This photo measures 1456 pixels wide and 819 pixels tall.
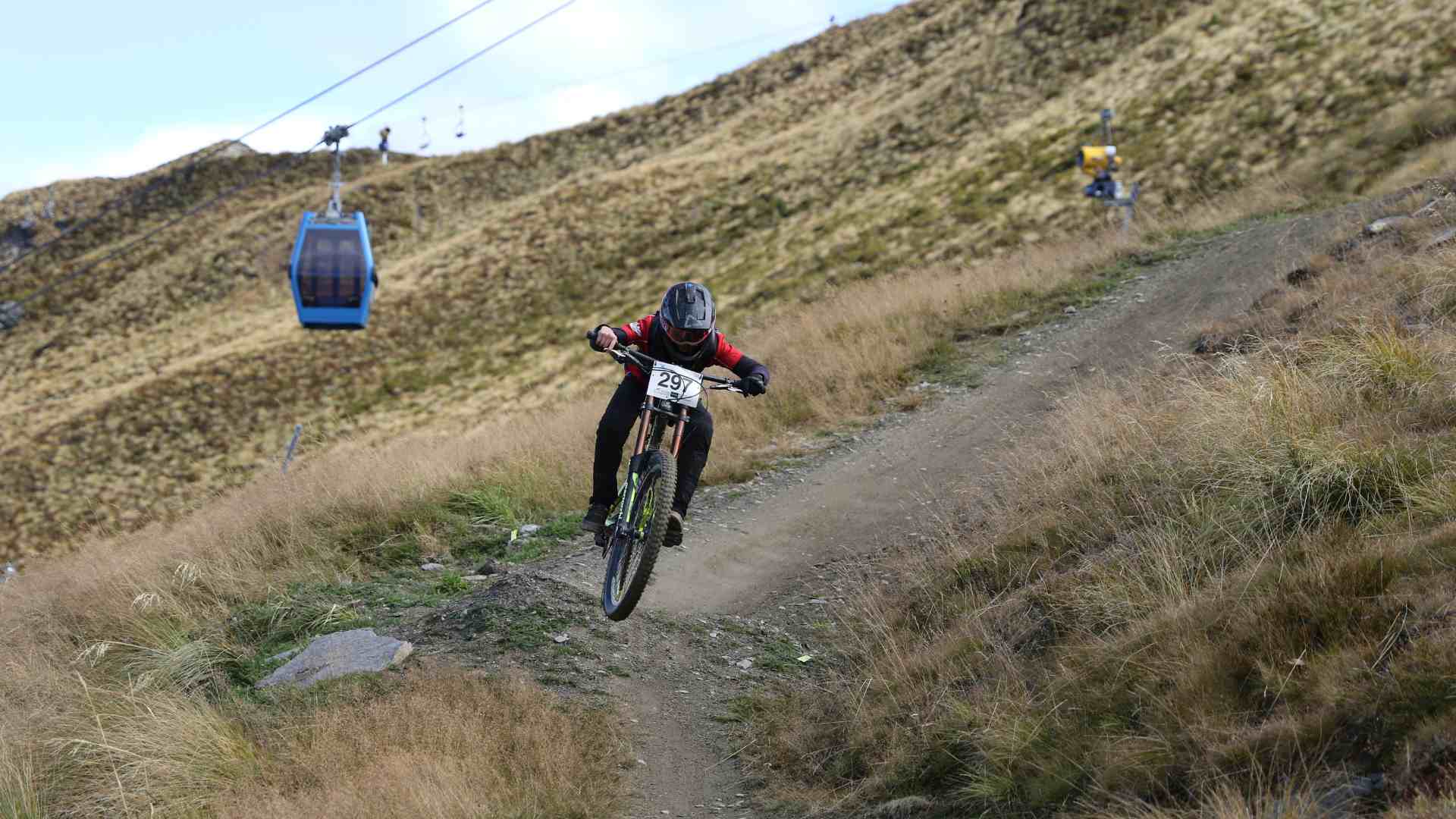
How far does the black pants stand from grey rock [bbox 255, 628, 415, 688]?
177 centimetres

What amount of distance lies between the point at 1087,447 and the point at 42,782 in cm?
679

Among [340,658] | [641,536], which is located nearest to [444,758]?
[641,536]

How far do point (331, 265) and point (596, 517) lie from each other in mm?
15528

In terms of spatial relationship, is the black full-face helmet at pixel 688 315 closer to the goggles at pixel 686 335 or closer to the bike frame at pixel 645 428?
the goggles at pixel 686 335

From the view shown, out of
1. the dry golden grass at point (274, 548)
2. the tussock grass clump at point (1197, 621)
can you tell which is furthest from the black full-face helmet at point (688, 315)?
the dry golden grass at point (274, 548)

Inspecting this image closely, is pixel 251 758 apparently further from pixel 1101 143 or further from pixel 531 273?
pixel 531 273

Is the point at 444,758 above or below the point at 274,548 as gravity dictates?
below

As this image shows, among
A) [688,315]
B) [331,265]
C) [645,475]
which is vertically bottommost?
[645,475]

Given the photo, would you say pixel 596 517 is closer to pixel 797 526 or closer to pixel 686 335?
pixel 686 335

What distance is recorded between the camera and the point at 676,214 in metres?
45.8

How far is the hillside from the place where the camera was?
28.1 meters

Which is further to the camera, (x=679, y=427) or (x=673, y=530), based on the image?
(x=679, y=427)

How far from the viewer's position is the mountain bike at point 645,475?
684cm

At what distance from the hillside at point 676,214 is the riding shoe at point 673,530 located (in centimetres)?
1810
